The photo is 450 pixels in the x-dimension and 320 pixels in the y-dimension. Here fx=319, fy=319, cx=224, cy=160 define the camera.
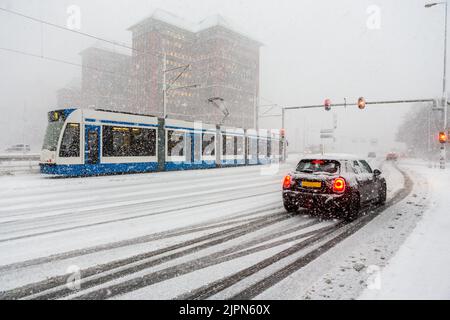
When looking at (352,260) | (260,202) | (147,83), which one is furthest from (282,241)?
(147,83)

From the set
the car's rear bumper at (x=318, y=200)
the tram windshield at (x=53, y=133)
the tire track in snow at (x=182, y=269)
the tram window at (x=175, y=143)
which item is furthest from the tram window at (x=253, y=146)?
the tire track in snow at (x=182, y=269)

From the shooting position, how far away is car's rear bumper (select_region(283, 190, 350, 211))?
21.4 ft

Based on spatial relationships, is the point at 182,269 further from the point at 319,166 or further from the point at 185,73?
the point at 185,73

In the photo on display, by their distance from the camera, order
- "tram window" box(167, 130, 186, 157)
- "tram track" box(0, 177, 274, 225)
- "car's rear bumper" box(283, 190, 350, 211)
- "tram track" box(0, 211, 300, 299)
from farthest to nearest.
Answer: "tram window" box(167, 130, 186, 157)
"tram track" box(0, 177, 274, 225)
"car's rear bumper" box(283, 190, 350, 211)
"tram track" box(0, 211, 300, 299)

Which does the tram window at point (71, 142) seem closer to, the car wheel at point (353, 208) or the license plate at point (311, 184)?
the license plate at point (311, 184)

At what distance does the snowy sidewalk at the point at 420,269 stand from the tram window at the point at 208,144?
1695 cm

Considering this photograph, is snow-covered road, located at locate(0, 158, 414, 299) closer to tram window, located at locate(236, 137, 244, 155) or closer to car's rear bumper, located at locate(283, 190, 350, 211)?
car's rear bumper, located at locate(283, 190, 350, 211)

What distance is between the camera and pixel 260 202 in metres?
8.84

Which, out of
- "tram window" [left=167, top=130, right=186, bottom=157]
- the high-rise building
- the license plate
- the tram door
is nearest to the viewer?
the license plate

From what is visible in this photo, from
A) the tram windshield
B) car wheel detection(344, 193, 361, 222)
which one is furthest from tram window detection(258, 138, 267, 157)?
car wheel detection(344, 193, 361, 222)

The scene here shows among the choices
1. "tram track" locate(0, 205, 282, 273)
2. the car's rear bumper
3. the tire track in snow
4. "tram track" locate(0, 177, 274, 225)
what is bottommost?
the tire track in snow

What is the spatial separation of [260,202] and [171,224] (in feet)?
11.1

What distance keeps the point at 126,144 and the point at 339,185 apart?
41.8 ft
